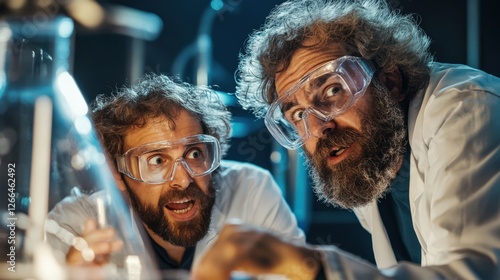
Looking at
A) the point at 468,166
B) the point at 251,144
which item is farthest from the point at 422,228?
the point at 251,144

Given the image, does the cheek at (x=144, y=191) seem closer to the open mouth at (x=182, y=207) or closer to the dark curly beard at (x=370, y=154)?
the open mouth at (x=182, y=207)

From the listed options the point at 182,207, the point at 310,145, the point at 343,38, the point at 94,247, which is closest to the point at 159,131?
the point at 182,207

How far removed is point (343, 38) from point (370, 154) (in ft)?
1.11

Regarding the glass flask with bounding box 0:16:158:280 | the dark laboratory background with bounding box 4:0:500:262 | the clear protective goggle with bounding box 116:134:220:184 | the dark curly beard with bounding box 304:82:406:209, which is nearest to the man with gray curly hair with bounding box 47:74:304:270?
the clear protective goggle with bounding box 116:134:220:184

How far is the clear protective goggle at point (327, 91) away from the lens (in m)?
1.47

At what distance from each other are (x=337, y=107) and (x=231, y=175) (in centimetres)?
62

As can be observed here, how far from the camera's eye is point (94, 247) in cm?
70

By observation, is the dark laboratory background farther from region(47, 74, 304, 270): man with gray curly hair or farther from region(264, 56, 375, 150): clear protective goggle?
region(264, 56, 375, 150): clear protective goggle

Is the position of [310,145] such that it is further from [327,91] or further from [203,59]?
[203,59]

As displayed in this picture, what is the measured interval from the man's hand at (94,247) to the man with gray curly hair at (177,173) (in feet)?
2.82

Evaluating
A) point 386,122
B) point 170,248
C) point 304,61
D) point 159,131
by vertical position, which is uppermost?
point 304,61

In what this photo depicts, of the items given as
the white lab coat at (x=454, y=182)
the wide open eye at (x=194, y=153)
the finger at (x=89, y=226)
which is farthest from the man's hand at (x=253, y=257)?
the wide open eye at (x=194, y=153)

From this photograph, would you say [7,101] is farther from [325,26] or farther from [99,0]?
[99,0]

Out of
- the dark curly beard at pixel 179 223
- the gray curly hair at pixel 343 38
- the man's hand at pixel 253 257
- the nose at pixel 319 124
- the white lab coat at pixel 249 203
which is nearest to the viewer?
the man's hand at pixel 253 257
